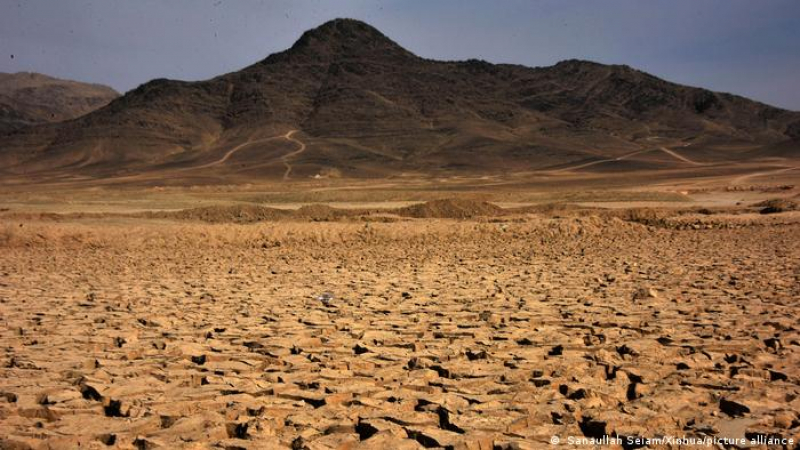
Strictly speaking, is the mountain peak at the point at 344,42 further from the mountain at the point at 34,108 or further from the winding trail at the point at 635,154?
the winding trail at the point at 635,154

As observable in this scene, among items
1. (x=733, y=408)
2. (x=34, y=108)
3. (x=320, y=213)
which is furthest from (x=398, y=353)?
(x=34, y=108)

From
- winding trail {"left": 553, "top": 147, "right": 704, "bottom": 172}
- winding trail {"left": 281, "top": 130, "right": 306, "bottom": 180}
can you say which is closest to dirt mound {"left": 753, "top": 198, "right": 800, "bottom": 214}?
winding trail {"left": 553, "top": 147, "right": 704, "bottom": 172}

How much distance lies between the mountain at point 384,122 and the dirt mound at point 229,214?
47.3m

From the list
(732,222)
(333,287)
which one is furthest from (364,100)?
(333,287)

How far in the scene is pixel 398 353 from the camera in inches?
203

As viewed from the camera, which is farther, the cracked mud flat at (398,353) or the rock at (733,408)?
Result: the rock at (733,408)

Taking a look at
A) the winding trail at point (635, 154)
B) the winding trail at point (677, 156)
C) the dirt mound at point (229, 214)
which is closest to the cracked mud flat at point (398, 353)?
the dirt mound at point (229, 214)

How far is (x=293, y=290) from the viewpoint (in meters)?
8.53

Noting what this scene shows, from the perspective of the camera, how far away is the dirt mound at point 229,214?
20750mm

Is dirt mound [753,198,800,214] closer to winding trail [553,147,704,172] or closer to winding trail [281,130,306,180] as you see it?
winding trail [553,147,704,172]

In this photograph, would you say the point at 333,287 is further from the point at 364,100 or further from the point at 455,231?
the point at 364,100

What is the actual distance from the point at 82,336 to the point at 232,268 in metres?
5.13

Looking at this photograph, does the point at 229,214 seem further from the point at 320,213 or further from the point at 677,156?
the point at 677,156

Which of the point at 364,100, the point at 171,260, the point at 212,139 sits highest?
the point at 364,100
